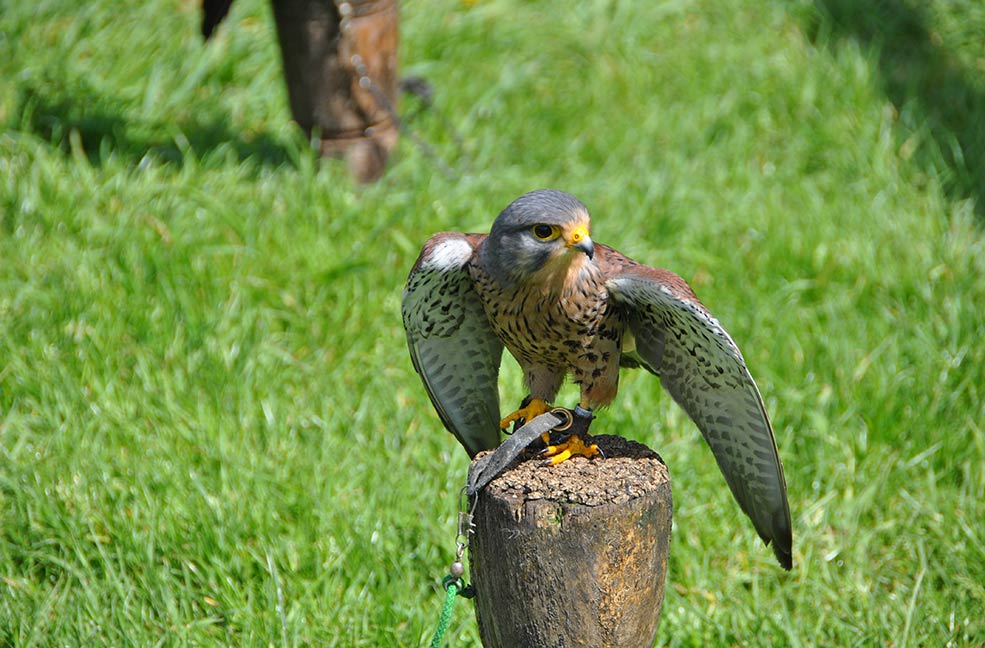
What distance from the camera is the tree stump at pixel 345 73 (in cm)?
520

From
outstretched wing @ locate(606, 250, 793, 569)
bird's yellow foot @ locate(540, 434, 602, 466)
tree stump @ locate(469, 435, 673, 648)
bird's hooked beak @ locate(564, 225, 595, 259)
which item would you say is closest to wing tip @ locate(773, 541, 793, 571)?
outstretched wing @ locate(606, 250, 793, 569)

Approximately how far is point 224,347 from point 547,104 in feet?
9.11

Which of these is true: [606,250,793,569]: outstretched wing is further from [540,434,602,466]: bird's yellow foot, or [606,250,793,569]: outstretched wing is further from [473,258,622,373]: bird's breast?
[540,434,602,466]: bird's yellow foot

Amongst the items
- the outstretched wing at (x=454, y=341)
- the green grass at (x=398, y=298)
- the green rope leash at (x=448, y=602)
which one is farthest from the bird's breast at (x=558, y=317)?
the green grass at (x=398, y=298)

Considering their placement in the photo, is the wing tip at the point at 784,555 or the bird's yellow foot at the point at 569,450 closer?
the bird's yellow foot at the point at 569,450

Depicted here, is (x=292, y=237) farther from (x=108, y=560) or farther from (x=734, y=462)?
(x=734, y=462)

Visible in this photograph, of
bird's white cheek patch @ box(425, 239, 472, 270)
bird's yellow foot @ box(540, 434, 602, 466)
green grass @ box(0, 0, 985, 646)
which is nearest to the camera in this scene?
bird's yellow foot @ box(540, 434, 602, 466)

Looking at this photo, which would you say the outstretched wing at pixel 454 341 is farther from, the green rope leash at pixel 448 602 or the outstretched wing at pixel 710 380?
the green rope leash at pixel 448 602

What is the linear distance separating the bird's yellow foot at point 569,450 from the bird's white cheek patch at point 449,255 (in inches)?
21.6

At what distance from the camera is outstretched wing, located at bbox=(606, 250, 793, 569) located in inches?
102

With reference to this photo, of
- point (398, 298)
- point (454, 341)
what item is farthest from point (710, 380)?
point (398, 298)

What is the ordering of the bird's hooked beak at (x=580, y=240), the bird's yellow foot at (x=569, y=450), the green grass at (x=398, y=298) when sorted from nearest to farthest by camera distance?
the bird's hooked beak at (x=580, y=240) → the bird's yellow foot at (x=569, y=450) → the green grass at (x=398, y=298)

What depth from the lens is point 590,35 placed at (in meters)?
6.67

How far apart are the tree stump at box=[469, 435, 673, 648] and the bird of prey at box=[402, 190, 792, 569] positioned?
0.70ft
